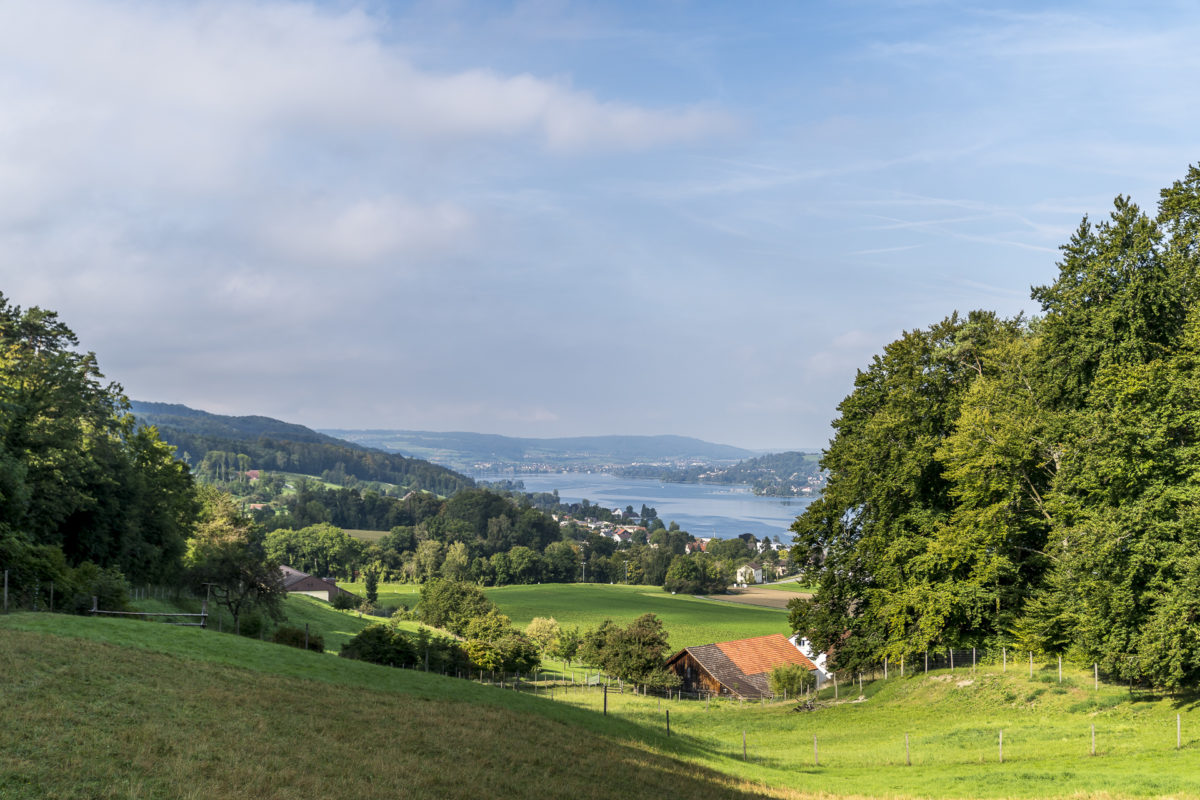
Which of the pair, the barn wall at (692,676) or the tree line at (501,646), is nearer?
the tree line at (501,646)

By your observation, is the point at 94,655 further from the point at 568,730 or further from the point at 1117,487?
the point at 1117,487

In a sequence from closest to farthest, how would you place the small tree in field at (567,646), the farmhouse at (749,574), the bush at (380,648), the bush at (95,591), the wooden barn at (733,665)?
the bush at (95,591)
the bush at (380,648)
the wooden barn at (733,665)
the small tree in field at (567,646)
the farmhouse at (749,574)

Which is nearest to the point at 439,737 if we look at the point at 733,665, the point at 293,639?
the point at 293,639

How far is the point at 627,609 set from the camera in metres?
107

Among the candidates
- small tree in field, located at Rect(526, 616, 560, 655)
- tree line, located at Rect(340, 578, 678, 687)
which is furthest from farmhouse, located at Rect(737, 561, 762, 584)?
tree line, located at Rect(340, 578, 678, 687)

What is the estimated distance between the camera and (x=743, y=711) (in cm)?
4506

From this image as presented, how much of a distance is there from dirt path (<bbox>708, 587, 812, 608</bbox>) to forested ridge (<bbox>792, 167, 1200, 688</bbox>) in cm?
8238

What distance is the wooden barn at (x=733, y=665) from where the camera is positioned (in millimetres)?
57844

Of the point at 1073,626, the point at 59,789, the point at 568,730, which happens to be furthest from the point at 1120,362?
the point at 59,789

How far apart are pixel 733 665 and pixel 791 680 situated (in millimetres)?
7273

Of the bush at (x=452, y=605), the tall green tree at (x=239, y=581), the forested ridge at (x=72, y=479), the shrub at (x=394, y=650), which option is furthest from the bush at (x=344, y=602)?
the shrub at (x=394, y=650)

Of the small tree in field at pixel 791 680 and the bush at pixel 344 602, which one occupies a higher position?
the small tree in field at pixel 791 680

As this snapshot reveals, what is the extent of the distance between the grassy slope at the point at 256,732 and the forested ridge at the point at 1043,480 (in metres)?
15.6

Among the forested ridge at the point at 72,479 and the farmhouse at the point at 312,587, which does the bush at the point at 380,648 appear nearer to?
the forested ridge at the point at 72,479
